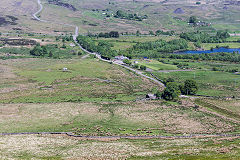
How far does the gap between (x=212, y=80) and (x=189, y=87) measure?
76.0 ft

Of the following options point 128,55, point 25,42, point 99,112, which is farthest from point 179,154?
point 25,42

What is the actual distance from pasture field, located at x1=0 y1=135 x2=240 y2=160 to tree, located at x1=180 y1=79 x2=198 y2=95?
35030 mm

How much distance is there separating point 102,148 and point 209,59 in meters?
115

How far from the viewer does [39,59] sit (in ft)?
536

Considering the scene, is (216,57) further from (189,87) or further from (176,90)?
(176,90)

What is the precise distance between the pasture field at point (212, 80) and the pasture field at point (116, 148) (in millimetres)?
40069

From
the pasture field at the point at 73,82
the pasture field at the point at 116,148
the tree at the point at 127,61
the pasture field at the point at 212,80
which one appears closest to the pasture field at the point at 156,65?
the tree at the point at 127,61

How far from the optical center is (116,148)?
6512cm

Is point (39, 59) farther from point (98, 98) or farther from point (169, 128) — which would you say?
point (169, 128)

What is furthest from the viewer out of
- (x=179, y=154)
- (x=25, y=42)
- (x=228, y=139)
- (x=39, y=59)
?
(x=25, y=42)

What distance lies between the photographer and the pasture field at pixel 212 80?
109500 mm

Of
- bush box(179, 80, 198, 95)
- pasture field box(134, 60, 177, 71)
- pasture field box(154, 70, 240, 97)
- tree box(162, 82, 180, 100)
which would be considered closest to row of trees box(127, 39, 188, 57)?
pasture field box(134, 60, 177, 71)

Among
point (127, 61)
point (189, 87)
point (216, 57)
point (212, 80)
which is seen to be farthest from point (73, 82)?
point (216, 57)

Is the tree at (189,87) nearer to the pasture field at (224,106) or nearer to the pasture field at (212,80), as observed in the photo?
Answer: the pasture field at (212,80)
